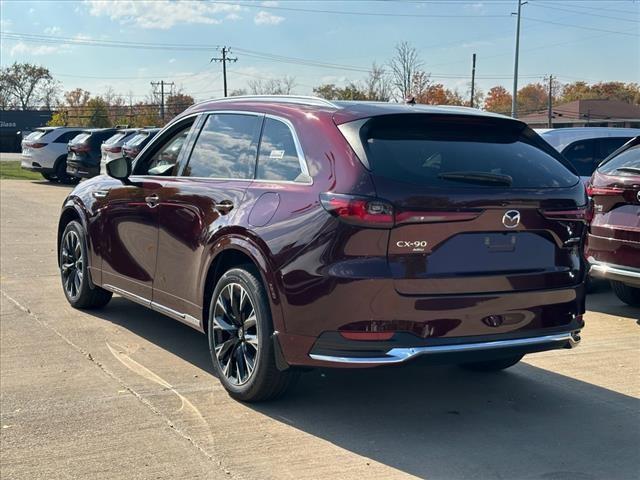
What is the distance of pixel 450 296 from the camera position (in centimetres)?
393

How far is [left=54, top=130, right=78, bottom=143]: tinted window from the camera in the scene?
24672 mm

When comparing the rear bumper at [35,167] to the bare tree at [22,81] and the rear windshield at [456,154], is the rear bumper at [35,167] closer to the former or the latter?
the rear windshield at [456,154]

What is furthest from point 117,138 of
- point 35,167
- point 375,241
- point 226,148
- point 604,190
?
point 375,241

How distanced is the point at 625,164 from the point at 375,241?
4107 mm

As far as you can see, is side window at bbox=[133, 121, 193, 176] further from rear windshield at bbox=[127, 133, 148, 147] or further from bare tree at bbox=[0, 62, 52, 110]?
bare tree at bbox=[0, 62, 52, 110]

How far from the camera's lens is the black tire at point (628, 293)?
7.68 m

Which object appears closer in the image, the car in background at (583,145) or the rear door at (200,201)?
the rear door at (200,201)

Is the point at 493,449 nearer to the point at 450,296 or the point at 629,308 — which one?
the point at 450,296

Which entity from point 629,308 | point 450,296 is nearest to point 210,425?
point 450,296

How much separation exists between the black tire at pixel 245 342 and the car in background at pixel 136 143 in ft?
44.3

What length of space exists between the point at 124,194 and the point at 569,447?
153 inches

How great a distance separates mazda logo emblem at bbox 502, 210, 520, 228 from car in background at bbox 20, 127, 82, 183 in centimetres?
2275

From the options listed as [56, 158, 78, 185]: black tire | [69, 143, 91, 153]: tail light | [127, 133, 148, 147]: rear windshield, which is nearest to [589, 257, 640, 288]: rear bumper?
[127, 133, 148, 147]: rear windshield

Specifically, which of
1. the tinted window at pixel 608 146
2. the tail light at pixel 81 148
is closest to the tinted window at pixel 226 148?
the tinted window at pixel 608 146
